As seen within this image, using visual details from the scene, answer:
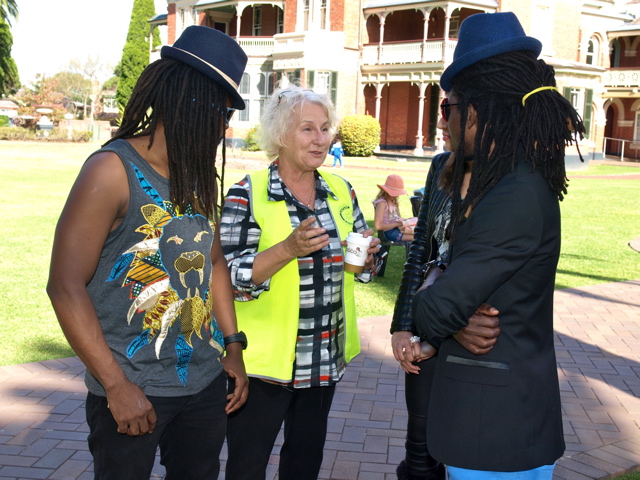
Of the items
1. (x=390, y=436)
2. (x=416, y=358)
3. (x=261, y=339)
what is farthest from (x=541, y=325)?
(x=390, y=436)

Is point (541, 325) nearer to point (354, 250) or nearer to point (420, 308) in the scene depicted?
point (420, 308)

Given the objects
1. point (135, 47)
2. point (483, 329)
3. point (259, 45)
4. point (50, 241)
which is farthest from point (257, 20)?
point (483, 329)

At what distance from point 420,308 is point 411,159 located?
106 feet

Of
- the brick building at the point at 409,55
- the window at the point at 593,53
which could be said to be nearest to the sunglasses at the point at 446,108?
the brick building at the point at 409,55

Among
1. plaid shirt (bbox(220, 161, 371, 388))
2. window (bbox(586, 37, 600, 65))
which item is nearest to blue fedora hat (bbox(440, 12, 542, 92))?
plaid shirt (bbox(220, 161, 371, 388))

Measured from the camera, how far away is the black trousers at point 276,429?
10.0 ft

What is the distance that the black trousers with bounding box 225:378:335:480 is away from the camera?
120 inches

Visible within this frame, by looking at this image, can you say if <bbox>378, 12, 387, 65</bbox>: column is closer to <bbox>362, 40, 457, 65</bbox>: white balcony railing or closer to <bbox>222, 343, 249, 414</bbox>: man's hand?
<bbox>362, 40, 457, 65</bbox>: white balcony railing

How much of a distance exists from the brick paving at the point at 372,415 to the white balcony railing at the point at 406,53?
3038 centimetres

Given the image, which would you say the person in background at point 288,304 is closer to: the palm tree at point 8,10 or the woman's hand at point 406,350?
the woman's hand at point 406,350

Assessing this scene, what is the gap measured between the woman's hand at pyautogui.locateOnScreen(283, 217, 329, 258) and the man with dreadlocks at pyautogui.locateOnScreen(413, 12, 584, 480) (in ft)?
2.53

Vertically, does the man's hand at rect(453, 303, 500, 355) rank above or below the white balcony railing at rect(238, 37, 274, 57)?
below

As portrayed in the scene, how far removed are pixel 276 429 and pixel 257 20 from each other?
43.1m

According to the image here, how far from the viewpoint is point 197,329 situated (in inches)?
93.9
